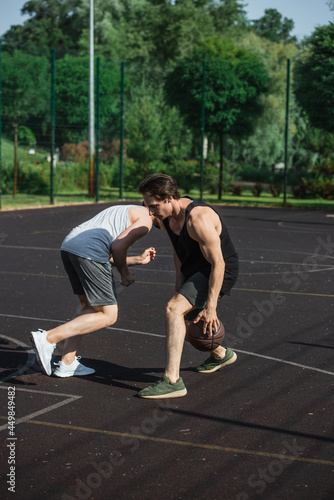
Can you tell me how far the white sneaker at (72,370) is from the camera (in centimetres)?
618

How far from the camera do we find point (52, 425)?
16.6 ft

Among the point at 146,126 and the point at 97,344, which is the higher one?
the point at 146,126

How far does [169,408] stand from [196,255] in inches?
48.0

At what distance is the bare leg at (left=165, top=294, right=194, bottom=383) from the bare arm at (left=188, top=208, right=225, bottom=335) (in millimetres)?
187

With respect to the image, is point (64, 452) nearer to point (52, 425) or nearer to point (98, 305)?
point (52, 425)

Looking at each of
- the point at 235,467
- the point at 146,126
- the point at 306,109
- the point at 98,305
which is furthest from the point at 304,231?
the point at 146,126

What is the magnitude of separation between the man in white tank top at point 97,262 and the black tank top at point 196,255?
288mm

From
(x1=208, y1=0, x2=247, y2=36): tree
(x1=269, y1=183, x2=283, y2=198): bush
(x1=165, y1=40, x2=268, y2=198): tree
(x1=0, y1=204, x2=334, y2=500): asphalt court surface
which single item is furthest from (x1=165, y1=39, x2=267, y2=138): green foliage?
(x1=208, y1=0, x2=247, y2=36): tree

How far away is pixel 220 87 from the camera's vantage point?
1161 inches

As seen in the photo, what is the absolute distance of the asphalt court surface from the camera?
4180 millimetres

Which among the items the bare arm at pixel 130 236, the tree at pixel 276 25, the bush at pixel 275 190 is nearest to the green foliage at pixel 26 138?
the bush at pixel 275 190

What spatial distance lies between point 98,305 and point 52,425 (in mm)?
1168

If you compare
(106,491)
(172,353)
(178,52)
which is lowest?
(106,491)

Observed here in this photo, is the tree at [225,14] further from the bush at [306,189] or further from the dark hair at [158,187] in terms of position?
the dark hair at [158,187]
